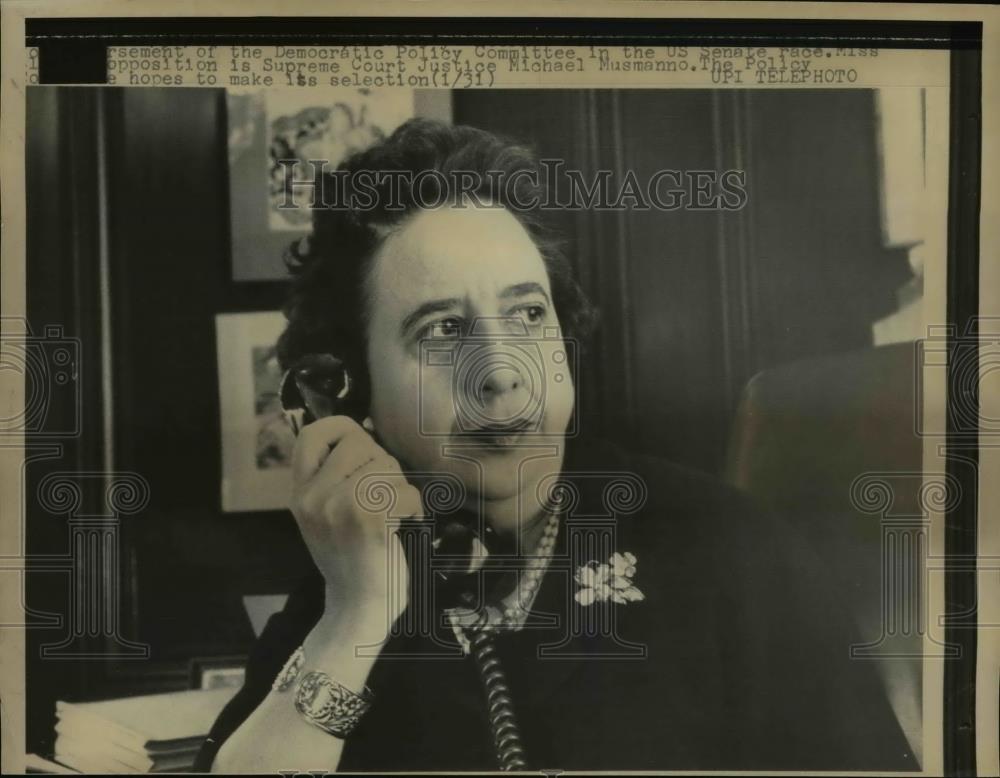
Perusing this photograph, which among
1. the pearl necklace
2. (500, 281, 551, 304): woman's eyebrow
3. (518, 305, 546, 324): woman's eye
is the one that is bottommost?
the pearl necklace

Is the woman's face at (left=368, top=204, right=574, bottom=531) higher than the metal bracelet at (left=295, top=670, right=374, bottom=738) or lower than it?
higher

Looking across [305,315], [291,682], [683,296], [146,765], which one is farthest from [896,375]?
[146,765]

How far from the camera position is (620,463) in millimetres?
1334

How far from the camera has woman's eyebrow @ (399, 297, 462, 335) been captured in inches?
51.2

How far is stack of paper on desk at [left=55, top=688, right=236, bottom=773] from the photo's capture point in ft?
4.38

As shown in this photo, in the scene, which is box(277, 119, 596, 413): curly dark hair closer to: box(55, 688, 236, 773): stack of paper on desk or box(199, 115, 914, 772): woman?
box(199, 115, 914, 772): woman

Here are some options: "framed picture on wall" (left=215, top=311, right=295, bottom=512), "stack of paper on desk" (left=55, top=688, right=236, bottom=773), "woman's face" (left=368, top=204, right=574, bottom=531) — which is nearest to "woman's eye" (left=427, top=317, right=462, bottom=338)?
"woman's face" (left=368, top=204, right=574, bottom=531)

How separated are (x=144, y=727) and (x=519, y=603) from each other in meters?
0.60

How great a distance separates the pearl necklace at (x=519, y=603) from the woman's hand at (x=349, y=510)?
11 cm

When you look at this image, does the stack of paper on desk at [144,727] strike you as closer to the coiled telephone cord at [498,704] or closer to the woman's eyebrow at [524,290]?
the coiled telephone cord at [498,704]

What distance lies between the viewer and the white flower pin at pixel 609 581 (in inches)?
52.6

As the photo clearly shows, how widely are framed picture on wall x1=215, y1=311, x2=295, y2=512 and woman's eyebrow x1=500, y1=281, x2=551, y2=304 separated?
0.36 metres

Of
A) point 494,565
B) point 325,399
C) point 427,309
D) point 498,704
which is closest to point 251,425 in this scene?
point 325,399

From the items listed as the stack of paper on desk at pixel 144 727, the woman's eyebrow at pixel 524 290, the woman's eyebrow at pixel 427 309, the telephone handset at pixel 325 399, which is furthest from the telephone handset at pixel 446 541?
the stack of paper on desk at pixel 144 727
